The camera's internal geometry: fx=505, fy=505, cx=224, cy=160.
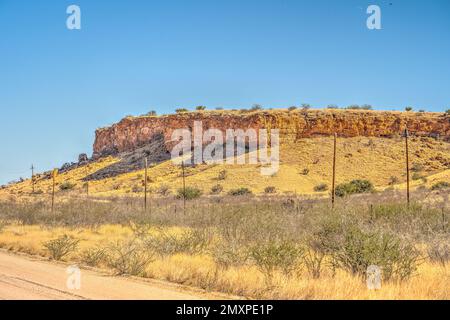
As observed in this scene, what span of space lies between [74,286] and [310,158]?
59.7 meters

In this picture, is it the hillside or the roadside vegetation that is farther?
the hillside

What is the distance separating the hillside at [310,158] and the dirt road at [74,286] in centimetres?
4145

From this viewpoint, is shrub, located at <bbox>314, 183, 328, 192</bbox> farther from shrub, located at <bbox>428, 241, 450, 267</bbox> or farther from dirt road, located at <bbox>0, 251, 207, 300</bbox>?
dirt road, located at <bbox>0, 251, 207, 300</bbox>

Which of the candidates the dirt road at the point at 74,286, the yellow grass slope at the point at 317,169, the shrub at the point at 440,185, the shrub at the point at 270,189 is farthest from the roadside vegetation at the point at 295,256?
the yellow grass slope at the point at 317,169

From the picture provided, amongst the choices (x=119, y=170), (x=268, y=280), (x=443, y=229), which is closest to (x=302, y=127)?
(x=119, y=170)

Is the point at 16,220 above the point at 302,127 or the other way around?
the other way around

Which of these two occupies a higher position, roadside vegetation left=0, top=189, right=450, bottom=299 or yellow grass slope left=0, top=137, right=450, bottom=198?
yellow grass slope left=0, top=137, right=450, bottom=198

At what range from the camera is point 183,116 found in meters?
89.3

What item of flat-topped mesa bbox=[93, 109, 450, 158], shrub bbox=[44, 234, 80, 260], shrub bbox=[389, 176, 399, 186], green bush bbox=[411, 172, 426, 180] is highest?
flat-topped mesa bbox=[93, 109, 450, 158]

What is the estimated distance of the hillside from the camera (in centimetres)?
6025

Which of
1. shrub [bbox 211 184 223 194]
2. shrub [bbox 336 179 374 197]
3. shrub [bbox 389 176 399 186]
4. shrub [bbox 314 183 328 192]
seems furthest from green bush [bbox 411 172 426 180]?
shrub [bbox 211 184 223 194]

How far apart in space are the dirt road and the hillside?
136 feet
